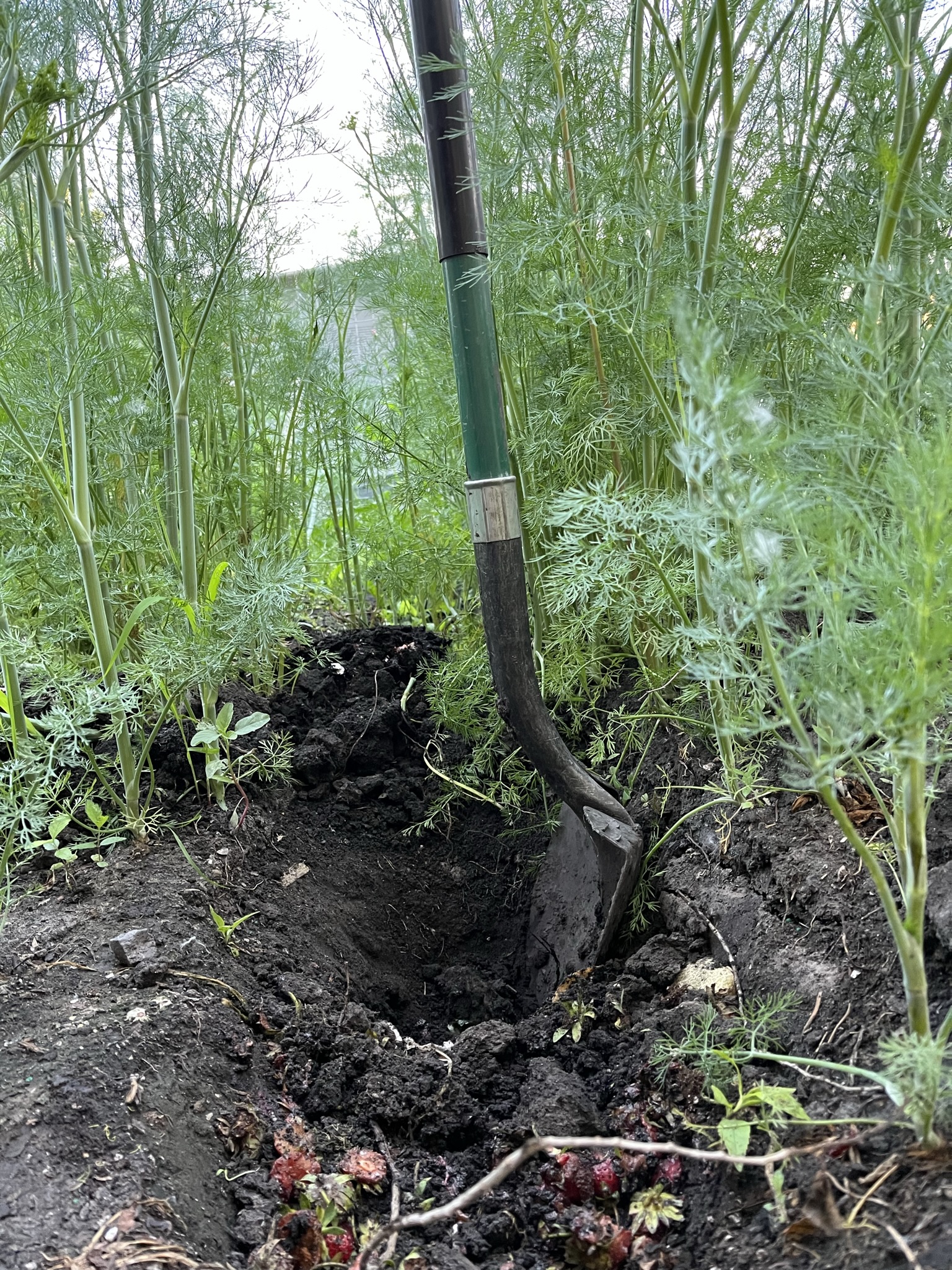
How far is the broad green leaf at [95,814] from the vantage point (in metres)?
1.86

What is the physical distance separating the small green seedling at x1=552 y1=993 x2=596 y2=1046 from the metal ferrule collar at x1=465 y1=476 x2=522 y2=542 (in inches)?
35.7

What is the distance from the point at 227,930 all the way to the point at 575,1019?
694 mm

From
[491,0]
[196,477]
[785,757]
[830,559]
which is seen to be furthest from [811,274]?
[196,477]

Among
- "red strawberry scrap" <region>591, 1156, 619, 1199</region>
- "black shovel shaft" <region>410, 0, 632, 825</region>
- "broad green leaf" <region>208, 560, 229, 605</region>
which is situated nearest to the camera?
"red strawberry scrap" <region>591, 1156, 619, 1199</region>

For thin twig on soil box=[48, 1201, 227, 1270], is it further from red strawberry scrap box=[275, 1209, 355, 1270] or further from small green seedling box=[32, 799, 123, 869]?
small green seedling box=[32, 799, 123, 869]

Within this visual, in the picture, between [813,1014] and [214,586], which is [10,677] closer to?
[214,586]

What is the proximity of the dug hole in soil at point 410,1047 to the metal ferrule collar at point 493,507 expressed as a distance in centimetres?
66

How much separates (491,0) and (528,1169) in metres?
2.23

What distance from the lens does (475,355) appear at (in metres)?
1.72

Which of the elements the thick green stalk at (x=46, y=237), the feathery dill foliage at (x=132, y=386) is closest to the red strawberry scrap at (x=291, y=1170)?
the feathery dill foliage at (x=132, y=386)

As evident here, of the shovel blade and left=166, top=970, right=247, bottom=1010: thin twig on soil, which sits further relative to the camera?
the shovel blade

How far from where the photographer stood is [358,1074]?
4.90 feet

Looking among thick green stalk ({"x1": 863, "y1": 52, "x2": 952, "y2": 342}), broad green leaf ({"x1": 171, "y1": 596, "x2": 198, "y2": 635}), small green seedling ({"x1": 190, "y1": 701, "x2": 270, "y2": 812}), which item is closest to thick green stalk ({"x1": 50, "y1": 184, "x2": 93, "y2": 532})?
broad green leaf ({"x1": 171, "y1": 596, "x2": 198, "y2": 635})

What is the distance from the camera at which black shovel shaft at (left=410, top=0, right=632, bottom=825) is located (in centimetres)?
163
